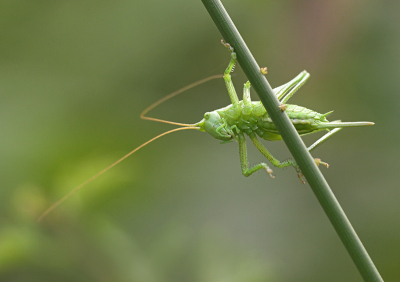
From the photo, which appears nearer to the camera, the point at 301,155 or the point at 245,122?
the point at 301,155

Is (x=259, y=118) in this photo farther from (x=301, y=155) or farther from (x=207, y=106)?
(x=207, y=106)

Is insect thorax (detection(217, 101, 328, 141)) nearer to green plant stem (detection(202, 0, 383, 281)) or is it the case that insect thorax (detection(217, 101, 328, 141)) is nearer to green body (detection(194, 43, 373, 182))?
green body (detection(194, 43, 373, 182))

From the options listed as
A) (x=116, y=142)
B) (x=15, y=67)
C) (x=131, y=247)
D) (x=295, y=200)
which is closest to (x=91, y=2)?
(x=15, y=67)

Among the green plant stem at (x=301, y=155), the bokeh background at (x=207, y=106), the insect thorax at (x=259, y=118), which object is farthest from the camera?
the bokeh background at (x=207, y=106)

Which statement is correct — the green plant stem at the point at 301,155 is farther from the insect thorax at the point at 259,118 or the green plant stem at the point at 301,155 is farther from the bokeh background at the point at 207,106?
the bokeh background at the point at 207,106

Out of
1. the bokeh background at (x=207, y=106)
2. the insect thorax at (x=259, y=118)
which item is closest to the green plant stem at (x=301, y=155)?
the insect thorax at (x=259, y=118)

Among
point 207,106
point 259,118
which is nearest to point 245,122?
point 259,118

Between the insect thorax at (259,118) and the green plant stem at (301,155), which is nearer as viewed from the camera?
the green plant stem at (301,155)
